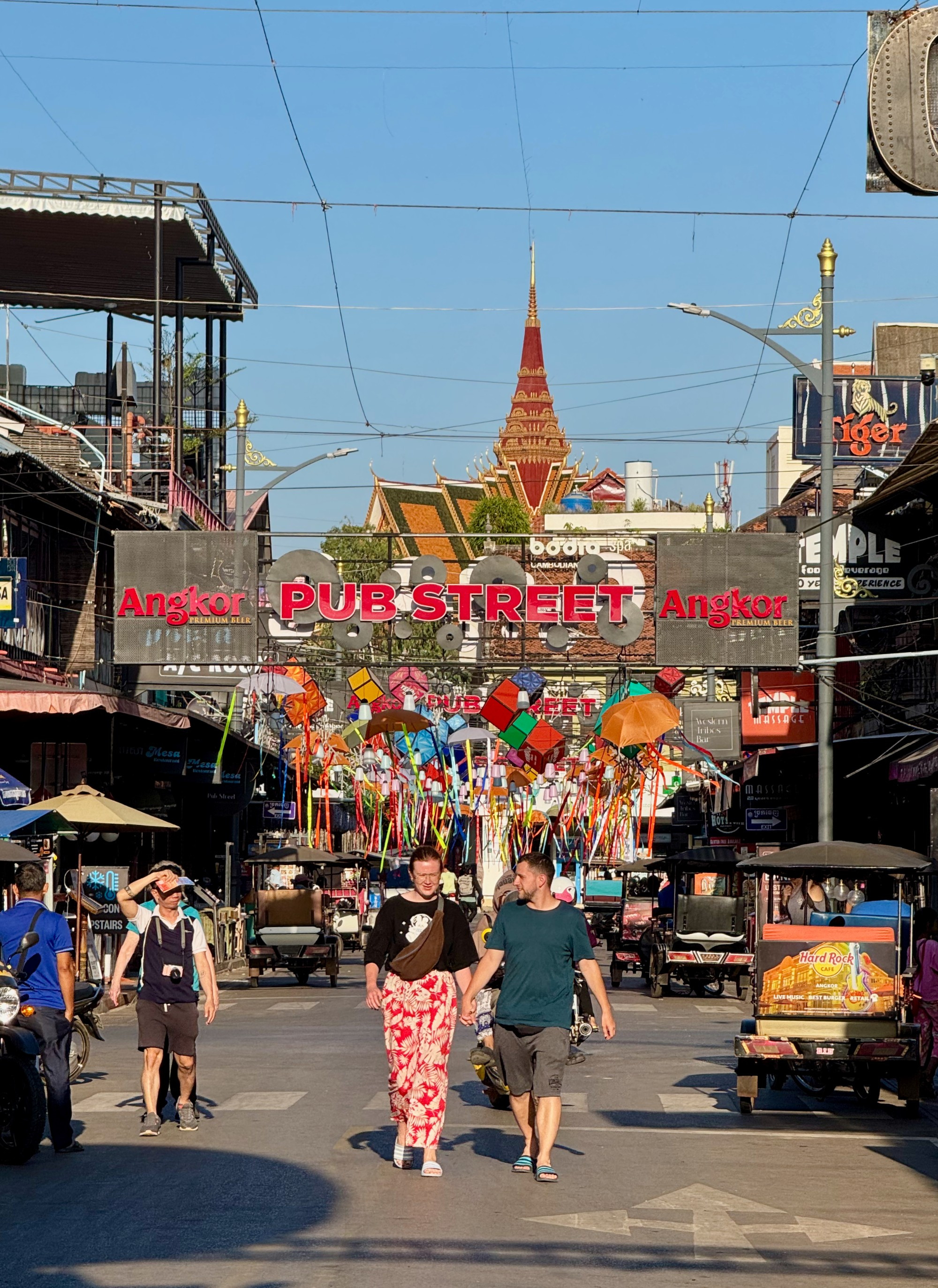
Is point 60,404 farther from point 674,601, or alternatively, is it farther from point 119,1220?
point 119,1220

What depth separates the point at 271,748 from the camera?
5009 centimetres

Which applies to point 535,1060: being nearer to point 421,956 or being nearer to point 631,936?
point 421,956

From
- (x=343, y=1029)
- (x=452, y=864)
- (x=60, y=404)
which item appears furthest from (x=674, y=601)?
(x=452, y=864)

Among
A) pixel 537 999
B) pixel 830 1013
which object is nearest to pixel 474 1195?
pixel 537 999

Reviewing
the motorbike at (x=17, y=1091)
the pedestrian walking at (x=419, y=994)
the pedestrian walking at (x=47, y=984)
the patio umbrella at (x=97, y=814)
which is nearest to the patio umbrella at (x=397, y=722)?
the patio umbrella at (x=97, y=814)

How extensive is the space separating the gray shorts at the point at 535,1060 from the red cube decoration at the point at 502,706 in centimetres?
2439

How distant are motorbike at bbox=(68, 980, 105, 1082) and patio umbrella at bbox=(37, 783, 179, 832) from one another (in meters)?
6.57

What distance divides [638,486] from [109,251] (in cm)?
7329

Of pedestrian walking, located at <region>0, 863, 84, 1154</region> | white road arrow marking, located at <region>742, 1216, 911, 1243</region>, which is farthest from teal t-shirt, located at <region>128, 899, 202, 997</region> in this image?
white road arrow marking, located at <region>742, 1216, 911, 1243</region>

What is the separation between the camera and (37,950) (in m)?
11.4

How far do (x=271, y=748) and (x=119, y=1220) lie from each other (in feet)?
136

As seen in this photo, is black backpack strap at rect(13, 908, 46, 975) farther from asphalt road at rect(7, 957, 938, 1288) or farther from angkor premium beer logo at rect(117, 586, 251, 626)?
angkor premium beer logo at rect(117, 586, 251, 626)

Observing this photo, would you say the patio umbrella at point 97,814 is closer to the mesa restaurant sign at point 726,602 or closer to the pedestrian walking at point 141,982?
the pedestrian walking at point 141,982

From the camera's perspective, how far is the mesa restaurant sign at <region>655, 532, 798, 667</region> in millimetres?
29266
